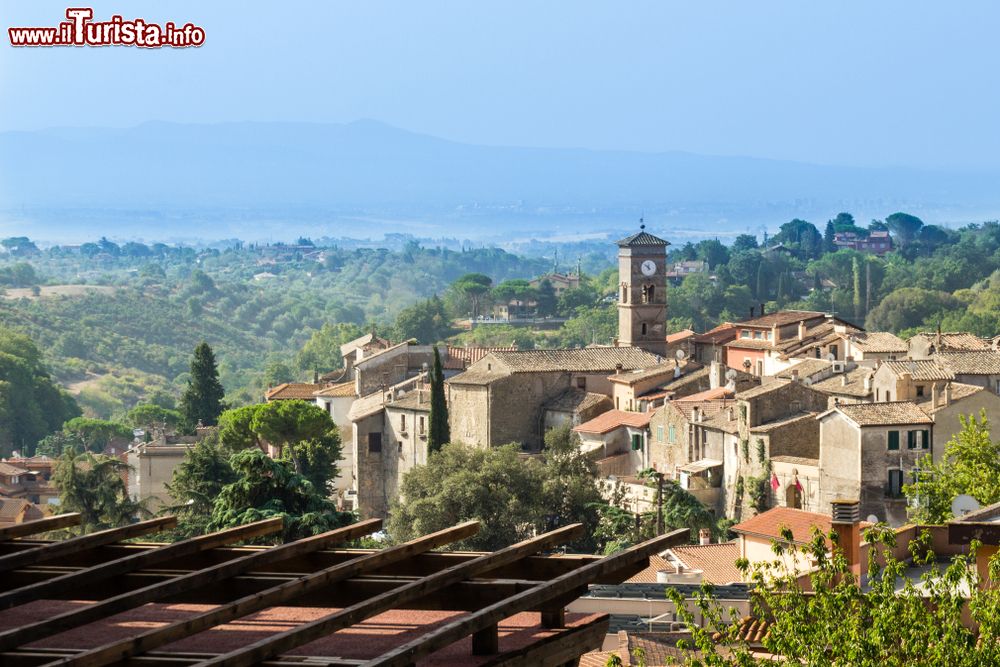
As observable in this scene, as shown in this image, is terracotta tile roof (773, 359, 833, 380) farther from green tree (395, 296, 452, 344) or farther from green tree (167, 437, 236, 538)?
green tree (395, 296, 452, 344)

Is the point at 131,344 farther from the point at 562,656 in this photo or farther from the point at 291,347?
the point at 562,656

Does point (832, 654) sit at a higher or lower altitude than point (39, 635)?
lower

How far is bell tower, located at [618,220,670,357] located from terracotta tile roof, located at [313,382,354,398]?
27.9 feet

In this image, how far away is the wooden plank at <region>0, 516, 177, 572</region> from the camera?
6.98 metres

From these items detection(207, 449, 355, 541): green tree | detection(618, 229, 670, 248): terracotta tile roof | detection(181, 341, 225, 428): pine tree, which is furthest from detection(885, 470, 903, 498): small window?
detection(181, 341, 225, 428): pine tree

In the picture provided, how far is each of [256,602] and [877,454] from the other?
3147 centimetres

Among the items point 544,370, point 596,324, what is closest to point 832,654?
point 544,370

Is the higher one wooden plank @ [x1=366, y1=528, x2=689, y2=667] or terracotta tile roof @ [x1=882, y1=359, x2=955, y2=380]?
wooden plank @ [x1=366, y1=528, x2=689, y2=667]

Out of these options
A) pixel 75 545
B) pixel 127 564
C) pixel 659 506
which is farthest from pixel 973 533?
pixel 659 506

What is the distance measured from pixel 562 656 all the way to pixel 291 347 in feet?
536

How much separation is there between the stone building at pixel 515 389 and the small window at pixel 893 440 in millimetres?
12012

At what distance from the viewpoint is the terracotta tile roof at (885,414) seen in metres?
36.6

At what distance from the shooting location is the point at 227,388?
120875mm

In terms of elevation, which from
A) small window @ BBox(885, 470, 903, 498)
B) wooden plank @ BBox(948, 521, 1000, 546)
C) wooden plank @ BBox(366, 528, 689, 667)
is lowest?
small window @ BBox(885, 470, 903, 498)
